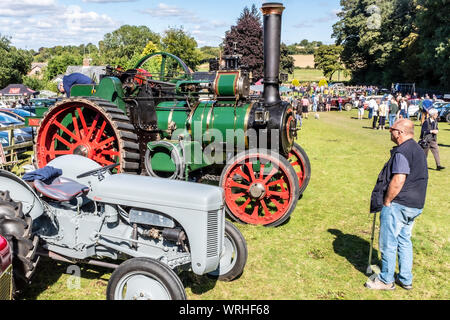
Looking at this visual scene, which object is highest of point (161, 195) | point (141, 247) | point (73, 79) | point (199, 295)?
point (73, 79)

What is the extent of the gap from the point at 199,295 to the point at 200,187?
1154 mm

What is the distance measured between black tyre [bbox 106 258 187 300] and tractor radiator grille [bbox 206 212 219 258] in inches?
15.9

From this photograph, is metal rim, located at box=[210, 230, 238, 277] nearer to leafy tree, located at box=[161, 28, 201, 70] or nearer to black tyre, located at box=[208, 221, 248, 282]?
black tyre, located at box=[208, 221, 248, 282]

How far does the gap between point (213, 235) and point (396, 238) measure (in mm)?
1811

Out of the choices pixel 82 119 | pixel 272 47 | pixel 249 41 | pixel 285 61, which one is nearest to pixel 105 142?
pixel 82 119

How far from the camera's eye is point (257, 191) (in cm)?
536

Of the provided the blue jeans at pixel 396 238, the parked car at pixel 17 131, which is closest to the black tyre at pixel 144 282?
the blue jeans at pixel 396 238

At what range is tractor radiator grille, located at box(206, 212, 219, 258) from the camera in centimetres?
314

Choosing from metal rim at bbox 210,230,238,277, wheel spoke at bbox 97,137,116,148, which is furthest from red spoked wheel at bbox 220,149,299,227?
wheel spoke at bbox 97,137,116,148

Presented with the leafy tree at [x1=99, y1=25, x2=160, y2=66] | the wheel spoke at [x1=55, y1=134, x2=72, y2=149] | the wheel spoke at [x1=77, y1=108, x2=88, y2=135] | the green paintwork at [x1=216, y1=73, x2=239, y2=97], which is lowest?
the wheel spoke at [x1=55, y1=134, x2=72, y2=149]

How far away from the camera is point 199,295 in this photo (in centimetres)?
370

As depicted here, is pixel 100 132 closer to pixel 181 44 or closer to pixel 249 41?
pixel 249 41
